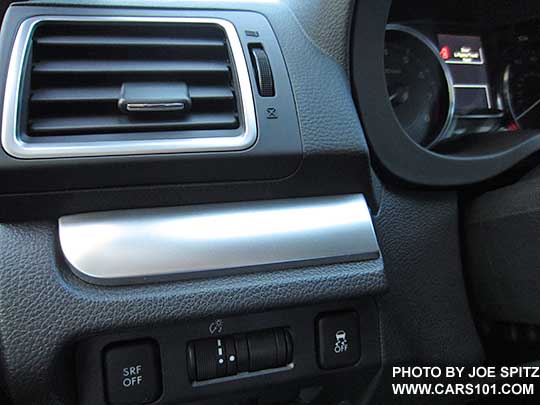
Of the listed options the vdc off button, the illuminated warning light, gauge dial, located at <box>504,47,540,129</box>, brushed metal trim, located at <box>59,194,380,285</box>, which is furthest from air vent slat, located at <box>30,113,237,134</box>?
gauge dial, located at <box>504,47,540,129</box>

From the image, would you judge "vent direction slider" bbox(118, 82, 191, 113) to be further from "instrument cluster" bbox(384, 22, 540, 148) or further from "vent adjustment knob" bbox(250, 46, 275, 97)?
"instrument cluster" bbox(384, 22, 540, 148)

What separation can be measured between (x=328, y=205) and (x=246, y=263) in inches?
5.8

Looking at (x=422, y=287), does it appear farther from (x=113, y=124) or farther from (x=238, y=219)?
(x=113, y=124)

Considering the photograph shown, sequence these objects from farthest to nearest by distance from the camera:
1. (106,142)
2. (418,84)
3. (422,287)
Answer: (418,84), (422,287), (106,142)

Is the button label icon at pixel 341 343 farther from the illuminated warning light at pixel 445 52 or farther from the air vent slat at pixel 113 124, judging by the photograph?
the illuminated warning light at pixel 445 52

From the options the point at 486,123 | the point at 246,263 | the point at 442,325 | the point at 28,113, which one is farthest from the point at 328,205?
the point at 486,123

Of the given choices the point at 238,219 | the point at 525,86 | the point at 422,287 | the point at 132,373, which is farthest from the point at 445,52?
the point at 132,373

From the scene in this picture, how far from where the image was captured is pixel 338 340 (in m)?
0.76

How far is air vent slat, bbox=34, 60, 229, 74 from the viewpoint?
69 cm

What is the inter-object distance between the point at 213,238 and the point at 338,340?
228 mm

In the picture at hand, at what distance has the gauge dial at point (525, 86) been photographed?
114cm

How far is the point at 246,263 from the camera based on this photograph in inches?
27.2

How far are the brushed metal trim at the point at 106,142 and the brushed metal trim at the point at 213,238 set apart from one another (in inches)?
3.0

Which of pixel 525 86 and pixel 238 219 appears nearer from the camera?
pixel 238 219
